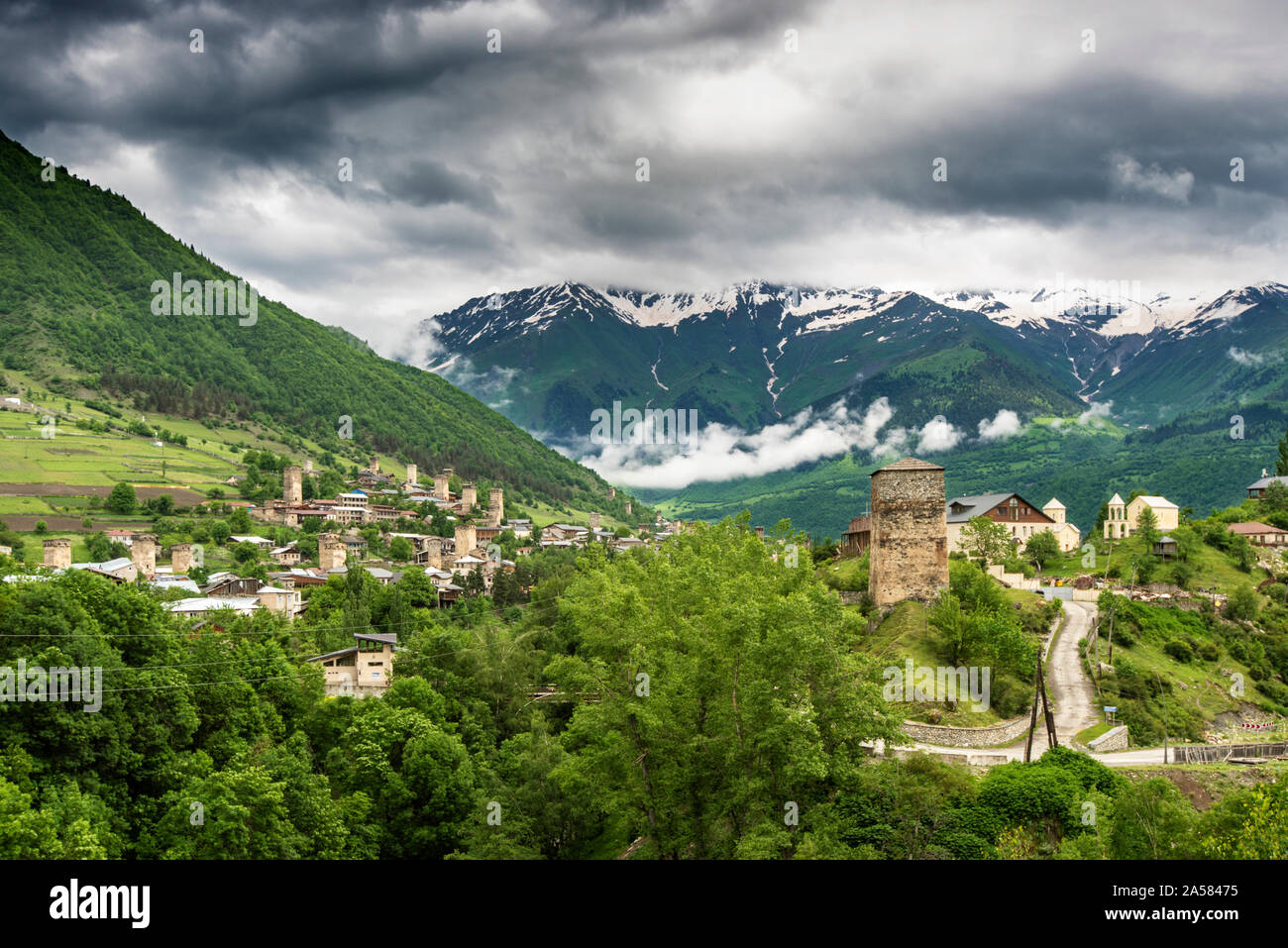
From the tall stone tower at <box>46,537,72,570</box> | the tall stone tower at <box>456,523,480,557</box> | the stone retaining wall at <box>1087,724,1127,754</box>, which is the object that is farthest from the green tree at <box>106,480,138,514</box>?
the stone retaining wall at <box>1087,724,1127,754</box>

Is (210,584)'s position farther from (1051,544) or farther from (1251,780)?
(1251,780)

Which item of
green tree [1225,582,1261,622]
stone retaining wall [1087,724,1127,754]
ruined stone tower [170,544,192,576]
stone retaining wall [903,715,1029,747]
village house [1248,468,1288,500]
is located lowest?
stone retaining wall [1087,724,1127,754]

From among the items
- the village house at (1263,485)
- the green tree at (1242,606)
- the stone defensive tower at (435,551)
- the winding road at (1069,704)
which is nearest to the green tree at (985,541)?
the winding road at (1069,704)

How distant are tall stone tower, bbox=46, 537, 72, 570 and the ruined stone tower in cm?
940

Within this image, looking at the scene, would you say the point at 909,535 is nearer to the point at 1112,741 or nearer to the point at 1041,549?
the point at 1112,741

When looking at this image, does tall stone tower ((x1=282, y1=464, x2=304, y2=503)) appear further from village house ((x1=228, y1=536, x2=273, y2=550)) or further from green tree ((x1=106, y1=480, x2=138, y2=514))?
green tree ((x1=106, y1=480, x2=138, y2=514))

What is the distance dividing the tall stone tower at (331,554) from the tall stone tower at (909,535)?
74990 mm

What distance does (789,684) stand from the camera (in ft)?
97.1

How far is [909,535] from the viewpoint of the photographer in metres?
48.3

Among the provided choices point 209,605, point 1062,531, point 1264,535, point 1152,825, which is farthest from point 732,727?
point 1264,535

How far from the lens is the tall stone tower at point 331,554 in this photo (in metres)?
108

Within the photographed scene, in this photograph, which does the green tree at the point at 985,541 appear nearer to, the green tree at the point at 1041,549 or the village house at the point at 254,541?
the green tree at the point at 1041,549

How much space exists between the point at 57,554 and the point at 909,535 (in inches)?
3173

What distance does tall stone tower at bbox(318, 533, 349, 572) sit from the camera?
10775cm
